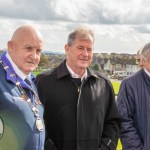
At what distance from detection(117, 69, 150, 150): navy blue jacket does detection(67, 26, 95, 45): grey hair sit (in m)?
0.90

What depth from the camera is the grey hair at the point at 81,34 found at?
5.03 m

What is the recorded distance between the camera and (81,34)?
504 cm

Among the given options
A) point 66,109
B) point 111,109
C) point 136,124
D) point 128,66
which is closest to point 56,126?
point 66,109

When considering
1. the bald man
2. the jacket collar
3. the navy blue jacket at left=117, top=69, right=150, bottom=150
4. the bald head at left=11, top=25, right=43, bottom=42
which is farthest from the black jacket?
the bald head at left=11, top=25, right=43, bottom=42

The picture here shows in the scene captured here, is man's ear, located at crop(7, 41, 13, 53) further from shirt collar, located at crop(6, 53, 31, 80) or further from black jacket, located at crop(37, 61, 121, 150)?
black jacket, located at crop(37, 61, 121, 150)

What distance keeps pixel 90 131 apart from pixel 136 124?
2.52 ft

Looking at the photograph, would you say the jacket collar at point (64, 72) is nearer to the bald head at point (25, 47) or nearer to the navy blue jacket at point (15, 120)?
the bald head at point (25, 47)

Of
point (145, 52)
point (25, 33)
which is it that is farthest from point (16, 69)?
point (145, 52)

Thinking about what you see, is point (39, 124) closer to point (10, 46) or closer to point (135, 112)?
point (10, 46)

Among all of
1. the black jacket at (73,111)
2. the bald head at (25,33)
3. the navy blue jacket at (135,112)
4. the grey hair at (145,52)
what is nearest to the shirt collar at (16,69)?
the bald head at (25,33)

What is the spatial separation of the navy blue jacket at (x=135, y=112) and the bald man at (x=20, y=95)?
1.55 meters

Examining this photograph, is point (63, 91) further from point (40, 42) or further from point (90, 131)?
point (40, 42)

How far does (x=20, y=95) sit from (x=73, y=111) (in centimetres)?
115

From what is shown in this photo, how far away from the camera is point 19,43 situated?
414 centimetres
